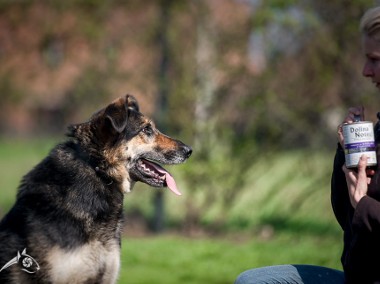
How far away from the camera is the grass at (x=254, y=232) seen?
30.3ft

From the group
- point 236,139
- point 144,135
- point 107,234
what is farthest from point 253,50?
point 107,234

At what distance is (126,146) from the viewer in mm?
5410

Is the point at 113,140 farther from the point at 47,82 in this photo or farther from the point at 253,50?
the point at 47,82

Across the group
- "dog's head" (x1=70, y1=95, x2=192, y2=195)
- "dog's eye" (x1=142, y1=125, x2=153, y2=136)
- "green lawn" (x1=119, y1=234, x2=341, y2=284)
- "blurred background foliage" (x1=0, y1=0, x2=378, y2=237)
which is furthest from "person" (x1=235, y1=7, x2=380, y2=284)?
"blurred background foliage" (x1=0, y1=0, x2=378, y2=237)

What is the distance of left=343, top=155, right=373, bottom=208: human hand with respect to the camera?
3.54 metres

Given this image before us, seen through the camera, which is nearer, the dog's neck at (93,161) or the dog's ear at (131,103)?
the dog's neck at (93,161)

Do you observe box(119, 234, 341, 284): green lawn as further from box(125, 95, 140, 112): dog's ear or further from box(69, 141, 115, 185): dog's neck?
box(69, 141, 115, 185): dog's neck

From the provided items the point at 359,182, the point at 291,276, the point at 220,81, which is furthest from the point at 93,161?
the point at 220,81

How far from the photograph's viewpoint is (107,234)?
4.99 m

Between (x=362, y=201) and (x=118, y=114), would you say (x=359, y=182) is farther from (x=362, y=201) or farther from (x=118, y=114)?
(x=118, y=114)

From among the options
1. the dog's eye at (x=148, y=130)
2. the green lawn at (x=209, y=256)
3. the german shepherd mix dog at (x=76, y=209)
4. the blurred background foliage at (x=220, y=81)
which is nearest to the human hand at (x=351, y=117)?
the german shepherd mix dog at (x=76, y=209)

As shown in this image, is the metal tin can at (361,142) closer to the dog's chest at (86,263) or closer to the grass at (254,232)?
the dog's chest at (86,263)

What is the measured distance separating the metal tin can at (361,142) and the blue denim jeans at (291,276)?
0.87 metres

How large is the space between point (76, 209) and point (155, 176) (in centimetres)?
86
